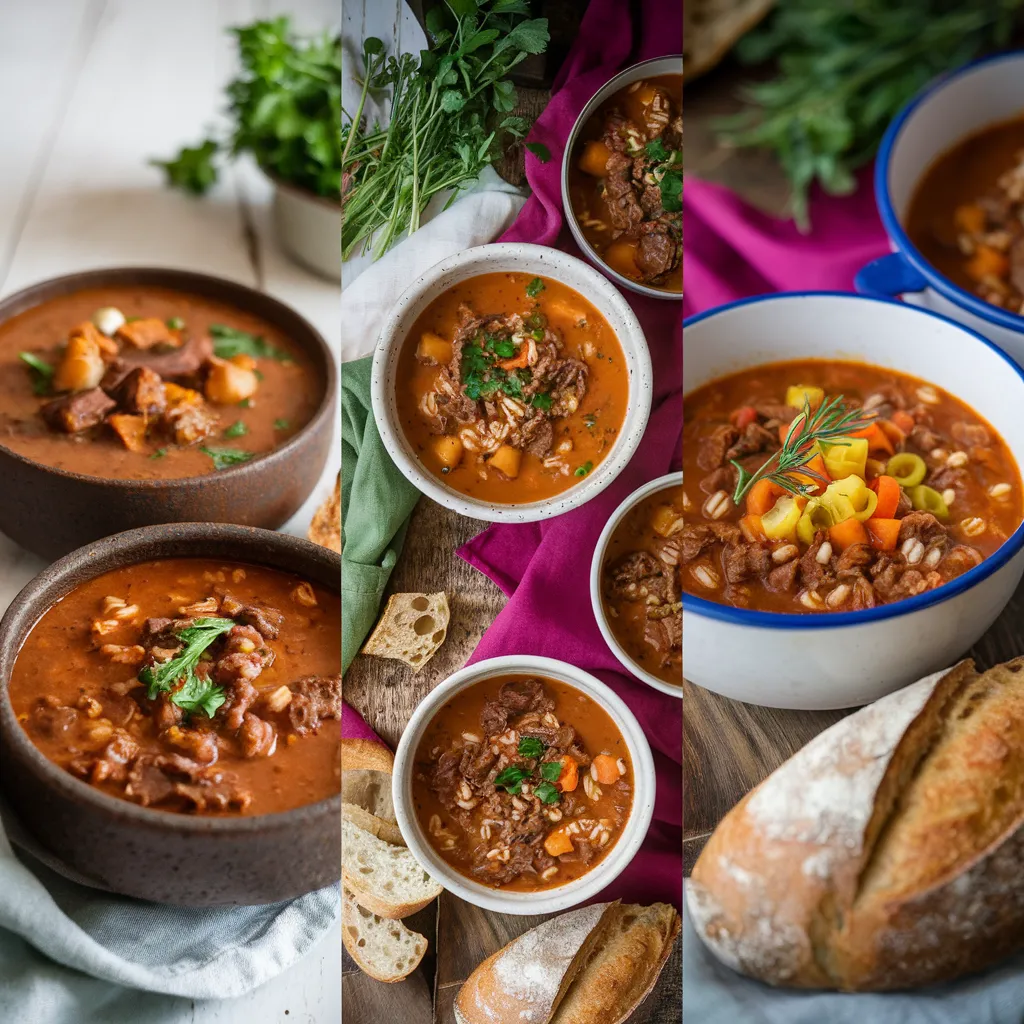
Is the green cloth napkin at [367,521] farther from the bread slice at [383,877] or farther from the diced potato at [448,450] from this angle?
the bread slice at [383,877]

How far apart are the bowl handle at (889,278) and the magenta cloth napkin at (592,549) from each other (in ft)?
2.87

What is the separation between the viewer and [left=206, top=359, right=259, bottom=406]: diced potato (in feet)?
7.88

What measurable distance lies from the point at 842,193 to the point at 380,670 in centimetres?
182

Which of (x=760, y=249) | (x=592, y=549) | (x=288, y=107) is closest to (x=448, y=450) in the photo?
(x=592, y=549)

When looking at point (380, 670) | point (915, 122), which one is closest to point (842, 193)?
point (915, 122)

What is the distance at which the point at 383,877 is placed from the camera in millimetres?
1568

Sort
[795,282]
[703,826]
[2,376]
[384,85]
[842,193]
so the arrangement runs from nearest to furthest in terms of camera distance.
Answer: [384,85] < [703,826] < [2,376] < [795,282] < [842,193]

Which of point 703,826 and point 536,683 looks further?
point 703,826

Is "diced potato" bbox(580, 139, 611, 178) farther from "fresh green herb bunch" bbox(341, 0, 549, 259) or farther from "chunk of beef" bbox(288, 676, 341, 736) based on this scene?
"chunk of beef" bbox(288, 676, 341, 736)

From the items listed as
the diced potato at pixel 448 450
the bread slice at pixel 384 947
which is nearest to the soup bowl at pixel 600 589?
the diced potato at pixel 448 450

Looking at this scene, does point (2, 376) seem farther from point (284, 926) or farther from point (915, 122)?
point (915, 122)

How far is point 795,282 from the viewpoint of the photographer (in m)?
2.58

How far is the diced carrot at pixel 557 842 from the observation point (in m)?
1.57

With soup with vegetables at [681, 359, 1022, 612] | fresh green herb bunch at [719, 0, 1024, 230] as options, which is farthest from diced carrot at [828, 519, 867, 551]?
fresh green herb bunch at [719, 0, 1024, 230]
